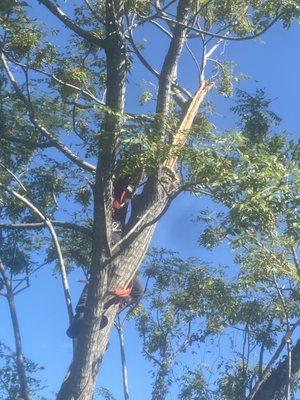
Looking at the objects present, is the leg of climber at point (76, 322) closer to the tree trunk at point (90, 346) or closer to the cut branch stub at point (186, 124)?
the tree trunk at point (90, 346)

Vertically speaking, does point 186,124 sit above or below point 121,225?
above

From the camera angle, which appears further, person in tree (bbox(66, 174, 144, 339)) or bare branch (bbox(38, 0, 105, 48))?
bare branch (bbox(38, 0, 105, 48))

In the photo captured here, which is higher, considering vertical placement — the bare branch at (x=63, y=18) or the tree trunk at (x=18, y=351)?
the bare branch at (x=63, y=18)

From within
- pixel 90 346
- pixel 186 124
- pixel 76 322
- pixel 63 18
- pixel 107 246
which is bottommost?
pixel 90 346

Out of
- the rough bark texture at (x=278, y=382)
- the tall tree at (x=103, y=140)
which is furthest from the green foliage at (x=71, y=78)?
the rough bark texture at (x=278, y=382)

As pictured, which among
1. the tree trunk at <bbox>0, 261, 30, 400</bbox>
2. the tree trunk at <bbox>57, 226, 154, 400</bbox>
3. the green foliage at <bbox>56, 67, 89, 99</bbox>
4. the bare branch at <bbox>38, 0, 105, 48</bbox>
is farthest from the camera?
the green foliage at <bbox>56, 67, 89, 99</bbox>

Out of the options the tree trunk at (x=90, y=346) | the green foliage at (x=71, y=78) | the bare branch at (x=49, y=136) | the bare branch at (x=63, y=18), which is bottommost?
the tree trunk at (x=90, y=346)

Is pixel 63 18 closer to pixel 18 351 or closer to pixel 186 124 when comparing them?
pixel 186 124

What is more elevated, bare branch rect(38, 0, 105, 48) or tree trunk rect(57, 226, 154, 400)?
bare branch rect(38, 0, 105, 48)

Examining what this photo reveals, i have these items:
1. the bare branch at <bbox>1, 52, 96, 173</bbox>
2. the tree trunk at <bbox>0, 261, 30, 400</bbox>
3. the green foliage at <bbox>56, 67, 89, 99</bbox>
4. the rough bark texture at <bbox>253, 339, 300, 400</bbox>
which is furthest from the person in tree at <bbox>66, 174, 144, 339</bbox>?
the rough bark texture at <bbox>253, 339, 300, 400</bbox>

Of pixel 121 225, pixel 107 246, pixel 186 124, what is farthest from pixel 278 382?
pixel 186 124

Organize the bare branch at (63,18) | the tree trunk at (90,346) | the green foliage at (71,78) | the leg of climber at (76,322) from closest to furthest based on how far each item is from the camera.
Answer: the tree trunk at (90,346), the leg of climber at (76,322), the bare branch at (63,18), the green foliage at (71,78)

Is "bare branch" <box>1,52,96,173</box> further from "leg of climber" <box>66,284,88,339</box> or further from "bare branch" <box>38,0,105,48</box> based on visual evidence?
"leg of climber" <box>66,284,88,339</box>

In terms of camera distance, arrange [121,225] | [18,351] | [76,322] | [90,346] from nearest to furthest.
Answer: [90,346]
[76,322]
[18,351]
[121,225]
